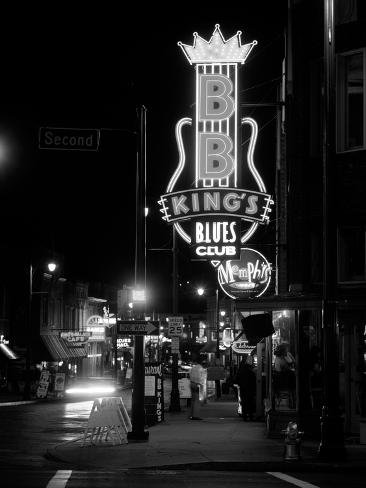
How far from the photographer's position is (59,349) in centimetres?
6694

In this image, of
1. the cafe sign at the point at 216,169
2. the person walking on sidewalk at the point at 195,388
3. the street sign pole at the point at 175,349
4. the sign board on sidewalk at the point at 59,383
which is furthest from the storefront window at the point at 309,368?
the sign board on sidewalk at the point at 59,383

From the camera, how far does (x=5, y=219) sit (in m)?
65.4

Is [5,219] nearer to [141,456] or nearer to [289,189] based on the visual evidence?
[289,189]

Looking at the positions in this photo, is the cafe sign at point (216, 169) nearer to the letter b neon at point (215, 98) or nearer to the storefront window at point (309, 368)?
the letter b neon at point (215, 98)

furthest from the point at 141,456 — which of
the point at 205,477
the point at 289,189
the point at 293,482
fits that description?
the point at 289,189

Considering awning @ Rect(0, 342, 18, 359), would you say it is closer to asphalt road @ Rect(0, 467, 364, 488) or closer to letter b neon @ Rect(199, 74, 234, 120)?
letter b neon @ Rect(199, 74, 234, 120)

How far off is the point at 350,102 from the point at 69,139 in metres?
6.85

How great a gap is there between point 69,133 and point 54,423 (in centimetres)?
1253

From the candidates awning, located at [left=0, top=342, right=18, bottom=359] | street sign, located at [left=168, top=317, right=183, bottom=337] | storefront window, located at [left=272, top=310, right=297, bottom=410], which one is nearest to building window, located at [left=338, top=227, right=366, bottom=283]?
storefront window, located at [left=272, top=310, right=297, bottom=410]

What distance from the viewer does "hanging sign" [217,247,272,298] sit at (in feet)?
81.1

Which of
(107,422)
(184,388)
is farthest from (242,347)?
(107,422)

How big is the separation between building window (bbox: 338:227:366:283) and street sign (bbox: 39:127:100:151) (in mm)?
6347

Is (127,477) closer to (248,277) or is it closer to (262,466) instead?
(262,466)

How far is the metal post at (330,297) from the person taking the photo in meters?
15.3
